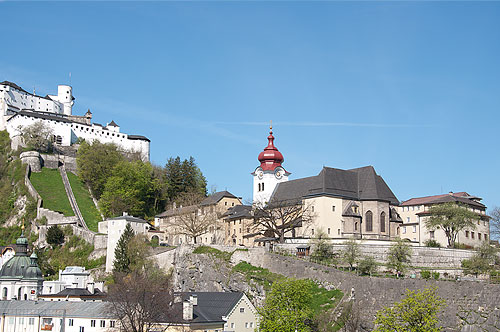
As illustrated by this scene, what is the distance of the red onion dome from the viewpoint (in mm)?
94438

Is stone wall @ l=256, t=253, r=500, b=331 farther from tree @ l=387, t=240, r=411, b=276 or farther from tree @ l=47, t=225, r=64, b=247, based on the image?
tree @ l=47, t=225, r=64, b=247

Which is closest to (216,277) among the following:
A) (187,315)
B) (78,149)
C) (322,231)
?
(322,231)

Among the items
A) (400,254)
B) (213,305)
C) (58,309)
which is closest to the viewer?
(213,305)

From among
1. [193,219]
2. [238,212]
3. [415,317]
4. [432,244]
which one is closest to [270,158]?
[238,212]

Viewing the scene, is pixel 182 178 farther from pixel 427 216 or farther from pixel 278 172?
pixel 427 216

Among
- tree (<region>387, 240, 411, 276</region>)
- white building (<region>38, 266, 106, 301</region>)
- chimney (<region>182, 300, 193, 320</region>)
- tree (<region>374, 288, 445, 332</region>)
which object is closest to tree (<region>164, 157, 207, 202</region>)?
white building (<region>38, 266, 106, 301</region>)

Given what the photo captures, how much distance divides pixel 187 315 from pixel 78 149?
254ft

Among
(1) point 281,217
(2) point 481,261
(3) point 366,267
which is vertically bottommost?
(3) point 366,267

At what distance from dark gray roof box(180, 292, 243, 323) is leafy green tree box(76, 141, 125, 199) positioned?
5344cm

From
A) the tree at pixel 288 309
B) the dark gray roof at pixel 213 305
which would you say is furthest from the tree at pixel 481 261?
the dark gray roof at pixel 213 305

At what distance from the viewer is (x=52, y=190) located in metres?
108

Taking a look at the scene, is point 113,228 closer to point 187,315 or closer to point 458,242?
point 187,315

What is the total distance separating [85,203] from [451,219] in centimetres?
6054

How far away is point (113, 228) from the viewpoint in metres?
85.0
